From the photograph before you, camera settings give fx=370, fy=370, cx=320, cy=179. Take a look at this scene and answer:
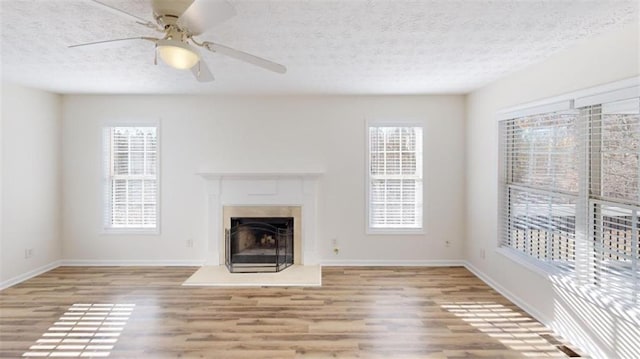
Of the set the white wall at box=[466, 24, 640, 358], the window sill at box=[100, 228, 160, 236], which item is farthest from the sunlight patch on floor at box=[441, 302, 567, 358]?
the window sill at box=[100, 228, 160, 236]

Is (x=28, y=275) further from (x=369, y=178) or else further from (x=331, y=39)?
(x=331, y=39)

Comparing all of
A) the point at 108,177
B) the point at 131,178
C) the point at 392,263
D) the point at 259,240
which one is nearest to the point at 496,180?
the point at 392,263

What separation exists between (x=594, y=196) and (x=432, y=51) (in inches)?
68.5

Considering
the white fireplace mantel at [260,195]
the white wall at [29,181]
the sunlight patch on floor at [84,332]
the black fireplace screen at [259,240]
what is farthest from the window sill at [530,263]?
the white wall at [29,181]

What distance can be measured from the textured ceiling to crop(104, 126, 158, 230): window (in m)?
1.02

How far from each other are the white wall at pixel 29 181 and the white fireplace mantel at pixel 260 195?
200 centimetres

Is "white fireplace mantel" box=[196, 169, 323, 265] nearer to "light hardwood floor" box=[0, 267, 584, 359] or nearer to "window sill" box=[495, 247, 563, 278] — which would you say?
"light hardwood floor" box=[0, 267, 584, 359]

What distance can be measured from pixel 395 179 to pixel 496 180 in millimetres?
1386

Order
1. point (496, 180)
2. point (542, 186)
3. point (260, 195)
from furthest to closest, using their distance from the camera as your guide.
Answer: point (260, 195) → point (496, 180) → point (542, 186)

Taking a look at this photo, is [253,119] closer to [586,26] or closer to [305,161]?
[305,161]

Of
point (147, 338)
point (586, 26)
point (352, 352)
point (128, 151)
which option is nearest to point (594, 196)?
point (586, 26)

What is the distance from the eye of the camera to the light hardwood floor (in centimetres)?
296

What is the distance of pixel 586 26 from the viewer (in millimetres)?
2570

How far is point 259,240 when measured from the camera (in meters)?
5.30
